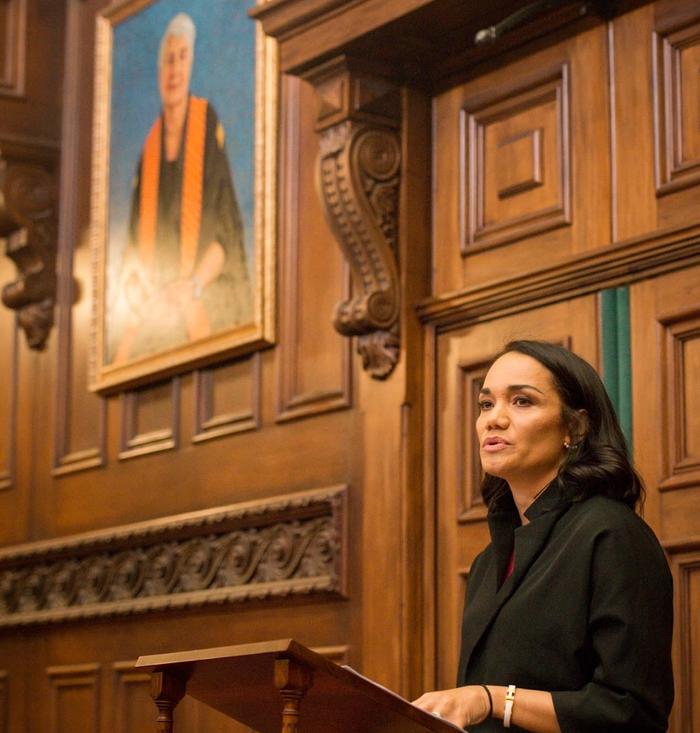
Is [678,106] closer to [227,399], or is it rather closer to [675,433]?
[675,433]

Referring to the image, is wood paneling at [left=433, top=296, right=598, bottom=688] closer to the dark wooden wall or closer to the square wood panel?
the dark wooden wall

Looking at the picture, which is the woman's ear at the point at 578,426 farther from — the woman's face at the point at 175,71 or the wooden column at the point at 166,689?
the woman's face at the point at 175,71

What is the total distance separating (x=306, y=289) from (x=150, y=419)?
113 centimetres

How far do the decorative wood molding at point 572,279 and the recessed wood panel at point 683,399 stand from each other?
174mm

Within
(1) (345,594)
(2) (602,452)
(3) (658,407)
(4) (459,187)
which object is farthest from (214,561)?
(2) (602,452)

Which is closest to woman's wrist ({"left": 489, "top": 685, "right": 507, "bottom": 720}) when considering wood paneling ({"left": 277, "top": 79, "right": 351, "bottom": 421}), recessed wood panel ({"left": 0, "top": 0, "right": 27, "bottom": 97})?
wood paneling ({"left": 277, "top": 79, "right": 351, "bottom": 421})

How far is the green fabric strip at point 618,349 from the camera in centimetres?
436

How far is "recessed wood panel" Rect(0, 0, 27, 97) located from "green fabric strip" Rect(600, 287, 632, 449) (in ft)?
11.8

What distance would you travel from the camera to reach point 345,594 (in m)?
5.15

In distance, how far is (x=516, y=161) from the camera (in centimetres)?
486

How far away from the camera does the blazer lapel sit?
3131mm

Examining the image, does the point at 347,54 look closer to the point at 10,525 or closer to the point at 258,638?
the point at 258,638

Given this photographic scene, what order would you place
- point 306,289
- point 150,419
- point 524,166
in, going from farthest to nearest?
1. point 150,419
2. point 306,289
3. point 524,166

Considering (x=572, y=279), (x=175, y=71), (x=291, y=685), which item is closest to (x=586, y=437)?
(x=291, y=685)
